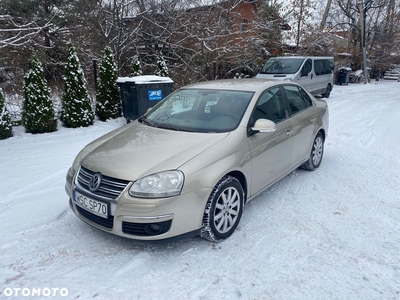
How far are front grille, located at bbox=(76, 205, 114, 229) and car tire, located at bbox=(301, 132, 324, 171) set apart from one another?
3.24 meters

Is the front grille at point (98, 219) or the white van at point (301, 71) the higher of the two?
the white van at point (301, 71)

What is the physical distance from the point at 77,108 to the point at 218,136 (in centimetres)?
541

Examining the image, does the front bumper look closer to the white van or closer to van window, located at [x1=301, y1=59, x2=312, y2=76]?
the white van

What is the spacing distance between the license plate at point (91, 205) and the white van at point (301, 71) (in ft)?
31.5

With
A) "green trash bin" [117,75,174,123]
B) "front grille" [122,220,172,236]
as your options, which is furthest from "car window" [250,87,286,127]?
"green trash bin" [117,75,174,123]

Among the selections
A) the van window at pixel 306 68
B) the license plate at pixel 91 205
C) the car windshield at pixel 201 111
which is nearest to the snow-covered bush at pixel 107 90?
the car windshield at pixel 201 111

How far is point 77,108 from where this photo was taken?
7559mm

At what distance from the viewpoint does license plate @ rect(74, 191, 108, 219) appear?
9.02 feet

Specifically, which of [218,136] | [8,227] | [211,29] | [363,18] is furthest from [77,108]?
[363,18]

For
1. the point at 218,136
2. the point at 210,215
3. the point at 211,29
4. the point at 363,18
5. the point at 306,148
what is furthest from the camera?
the point at 363,18

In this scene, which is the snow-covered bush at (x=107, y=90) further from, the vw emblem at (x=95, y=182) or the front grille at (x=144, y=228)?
the front grille at (x=144, y=228)

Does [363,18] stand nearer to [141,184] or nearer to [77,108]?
[77,108]

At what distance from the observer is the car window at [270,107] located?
11.9 feet

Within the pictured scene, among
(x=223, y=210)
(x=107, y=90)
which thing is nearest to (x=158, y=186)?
(x=223, y=210)
